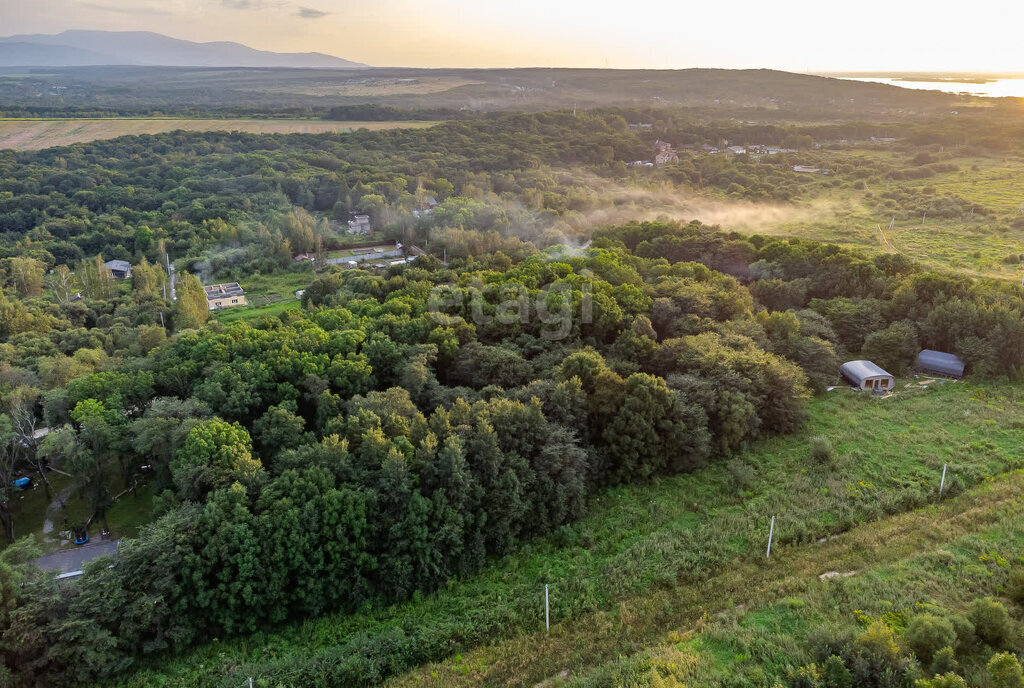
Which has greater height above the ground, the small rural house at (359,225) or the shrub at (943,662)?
the small rural house at (359,225)

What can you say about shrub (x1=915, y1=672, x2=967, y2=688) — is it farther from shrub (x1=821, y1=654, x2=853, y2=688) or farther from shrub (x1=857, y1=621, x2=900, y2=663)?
shrub (x1=821, y1=654, x2=853, y2=688)

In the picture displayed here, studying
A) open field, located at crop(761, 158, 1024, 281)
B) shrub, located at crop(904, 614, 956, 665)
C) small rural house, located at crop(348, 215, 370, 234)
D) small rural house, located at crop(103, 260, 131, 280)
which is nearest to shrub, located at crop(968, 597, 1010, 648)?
shrub, located at crop(904, 614, 956, 665)

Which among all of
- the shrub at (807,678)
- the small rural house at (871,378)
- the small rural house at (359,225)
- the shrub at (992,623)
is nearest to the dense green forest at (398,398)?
the shrub at (807,678)

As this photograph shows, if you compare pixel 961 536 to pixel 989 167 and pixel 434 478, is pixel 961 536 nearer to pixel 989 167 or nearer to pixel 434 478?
pixel 434 478

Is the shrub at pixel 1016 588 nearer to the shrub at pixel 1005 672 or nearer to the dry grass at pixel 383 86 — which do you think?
the shrub at pixel 1005 672

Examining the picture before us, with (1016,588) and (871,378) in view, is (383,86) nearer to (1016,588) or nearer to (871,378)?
(871,378)

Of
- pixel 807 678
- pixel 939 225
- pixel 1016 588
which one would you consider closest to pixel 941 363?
pixel 1016 588

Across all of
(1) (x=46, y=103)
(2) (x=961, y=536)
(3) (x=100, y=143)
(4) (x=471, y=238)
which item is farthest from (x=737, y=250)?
(1) (x=46, y=103)
